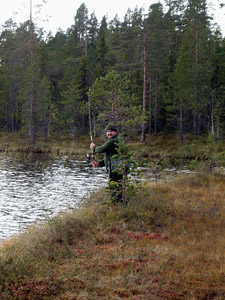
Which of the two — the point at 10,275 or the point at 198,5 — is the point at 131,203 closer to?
the point at 10,275

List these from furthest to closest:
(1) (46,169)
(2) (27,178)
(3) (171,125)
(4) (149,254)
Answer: (3) (171,125), (1) (46,169), (2) (27,178), (4) (149,254)

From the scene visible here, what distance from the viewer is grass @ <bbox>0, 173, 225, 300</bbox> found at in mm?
4570

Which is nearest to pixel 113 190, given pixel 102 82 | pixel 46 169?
pixel 102 82

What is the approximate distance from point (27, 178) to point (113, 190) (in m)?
11.7

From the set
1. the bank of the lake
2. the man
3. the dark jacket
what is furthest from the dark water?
the bank of the lake

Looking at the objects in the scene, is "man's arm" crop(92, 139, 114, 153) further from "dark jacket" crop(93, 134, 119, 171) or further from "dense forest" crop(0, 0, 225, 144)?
"dense forest" crop(0, 0, 225, 144)

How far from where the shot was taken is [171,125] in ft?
149

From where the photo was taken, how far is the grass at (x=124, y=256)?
4.57 meters

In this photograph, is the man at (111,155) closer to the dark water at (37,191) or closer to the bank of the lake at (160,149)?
the dark water at (37,191)

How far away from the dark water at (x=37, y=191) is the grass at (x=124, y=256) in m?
2.26

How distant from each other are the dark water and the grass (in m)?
2.26

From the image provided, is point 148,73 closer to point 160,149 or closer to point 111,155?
point 160,149

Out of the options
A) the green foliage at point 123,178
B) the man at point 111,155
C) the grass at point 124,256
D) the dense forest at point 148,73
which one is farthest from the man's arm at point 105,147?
the dense forest at point 148,73

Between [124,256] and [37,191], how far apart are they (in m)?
10.5
